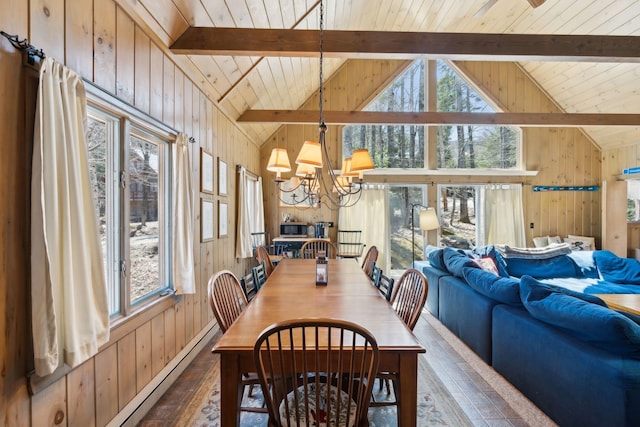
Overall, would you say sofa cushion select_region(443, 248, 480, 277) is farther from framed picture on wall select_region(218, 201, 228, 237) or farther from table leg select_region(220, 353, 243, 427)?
framed picture on wall select_region(218, 201, 228, 237)

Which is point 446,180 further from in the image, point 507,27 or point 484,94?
point 507,27

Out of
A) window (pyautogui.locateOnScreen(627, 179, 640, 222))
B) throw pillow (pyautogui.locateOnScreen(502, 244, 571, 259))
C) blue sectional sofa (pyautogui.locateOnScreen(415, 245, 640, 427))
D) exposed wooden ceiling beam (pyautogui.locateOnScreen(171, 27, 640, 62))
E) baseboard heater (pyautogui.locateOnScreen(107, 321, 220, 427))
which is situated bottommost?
baseboard heater (pyautogui.locateOnScreen(107, 321, 220, 427))

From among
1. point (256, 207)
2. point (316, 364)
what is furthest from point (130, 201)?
point (256, 207)

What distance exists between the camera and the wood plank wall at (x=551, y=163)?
5941 millimetres

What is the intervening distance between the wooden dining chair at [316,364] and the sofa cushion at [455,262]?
2116 mm

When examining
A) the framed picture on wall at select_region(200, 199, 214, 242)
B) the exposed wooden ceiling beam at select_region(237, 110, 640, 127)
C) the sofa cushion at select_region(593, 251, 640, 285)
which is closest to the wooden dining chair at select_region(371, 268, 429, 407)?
the framed picture on wall at select_region(200, 199, 214, 242)

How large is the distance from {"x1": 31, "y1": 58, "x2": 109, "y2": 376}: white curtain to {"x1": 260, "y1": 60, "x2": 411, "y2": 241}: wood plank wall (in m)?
4.59

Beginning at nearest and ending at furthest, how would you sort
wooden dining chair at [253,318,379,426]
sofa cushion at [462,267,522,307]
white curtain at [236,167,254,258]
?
wooden dining chair at [253,318,379,426], sofa cushion at [462,267,522,307], white curtain at [236,167,254,258]

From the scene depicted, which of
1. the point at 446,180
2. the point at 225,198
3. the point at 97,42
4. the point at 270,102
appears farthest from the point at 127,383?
the point at 446,180

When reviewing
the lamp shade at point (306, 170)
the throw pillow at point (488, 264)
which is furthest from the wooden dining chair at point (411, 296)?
the throw pillow at point (488, 264)

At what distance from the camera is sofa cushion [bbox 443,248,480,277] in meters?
3.10

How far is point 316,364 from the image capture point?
3.60 feet

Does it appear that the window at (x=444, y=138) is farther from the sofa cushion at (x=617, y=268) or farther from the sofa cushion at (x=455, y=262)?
the sofa cushion at (x=455, y=262)

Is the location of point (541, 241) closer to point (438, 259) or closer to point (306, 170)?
point (438, 259)
